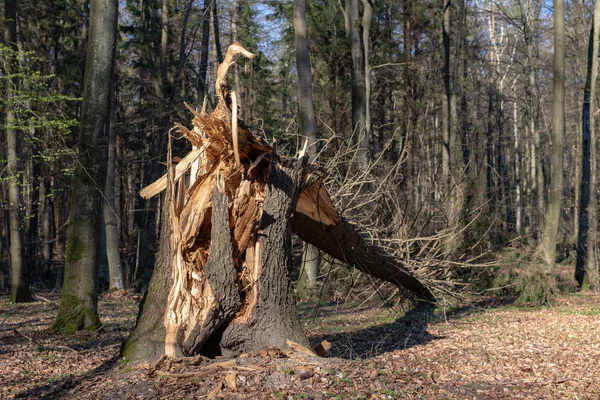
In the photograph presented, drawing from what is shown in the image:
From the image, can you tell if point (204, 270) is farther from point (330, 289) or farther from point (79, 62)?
point (79, 62)

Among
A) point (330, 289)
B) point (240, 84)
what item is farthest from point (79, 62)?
point (330, 289)

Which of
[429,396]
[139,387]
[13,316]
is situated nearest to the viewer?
[139,387]

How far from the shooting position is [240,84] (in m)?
23.8

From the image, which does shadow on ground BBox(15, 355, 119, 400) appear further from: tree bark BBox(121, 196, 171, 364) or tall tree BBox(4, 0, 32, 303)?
tall tree BBox(4, 0, 32, 303)

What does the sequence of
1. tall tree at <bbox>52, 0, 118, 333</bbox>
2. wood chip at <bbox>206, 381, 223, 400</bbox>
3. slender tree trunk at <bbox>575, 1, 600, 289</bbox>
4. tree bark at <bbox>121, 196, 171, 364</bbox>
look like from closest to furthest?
wood chip at <bbox>206, 381, 223, 400</bbox>
tree bark at <bbox>121, 196, 171, 364</bbox>
tall tree at <bbox>52, 0, 118, 333</bbox>
slender tree trunk at <bbox>575, 1, 600, 289</bbox>

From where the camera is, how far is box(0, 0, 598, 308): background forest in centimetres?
1177

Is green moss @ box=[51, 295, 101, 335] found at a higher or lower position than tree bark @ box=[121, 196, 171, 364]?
lower

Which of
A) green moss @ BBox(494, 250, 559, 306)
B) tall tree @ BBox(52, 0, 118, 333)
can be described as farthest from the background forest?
tall tree @ BBox(52, 0, 118, 333)

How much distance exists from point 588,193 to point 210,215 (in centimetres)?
1326

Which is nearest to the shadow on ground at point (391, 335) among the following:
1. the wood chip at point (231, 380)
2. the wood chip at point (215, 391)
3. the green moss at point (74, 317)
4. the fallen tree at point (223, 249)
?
the fallen tree at point (223, 249)

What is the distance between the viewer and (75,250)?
7.85m

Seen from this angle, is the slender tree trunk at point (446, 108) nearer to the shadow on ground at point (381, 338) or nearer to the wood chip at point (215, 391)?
the shadow on ground at point (381, 338)

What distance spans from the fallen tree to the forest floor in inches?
10.4

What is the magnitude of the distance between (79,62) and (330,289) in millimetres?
12415
